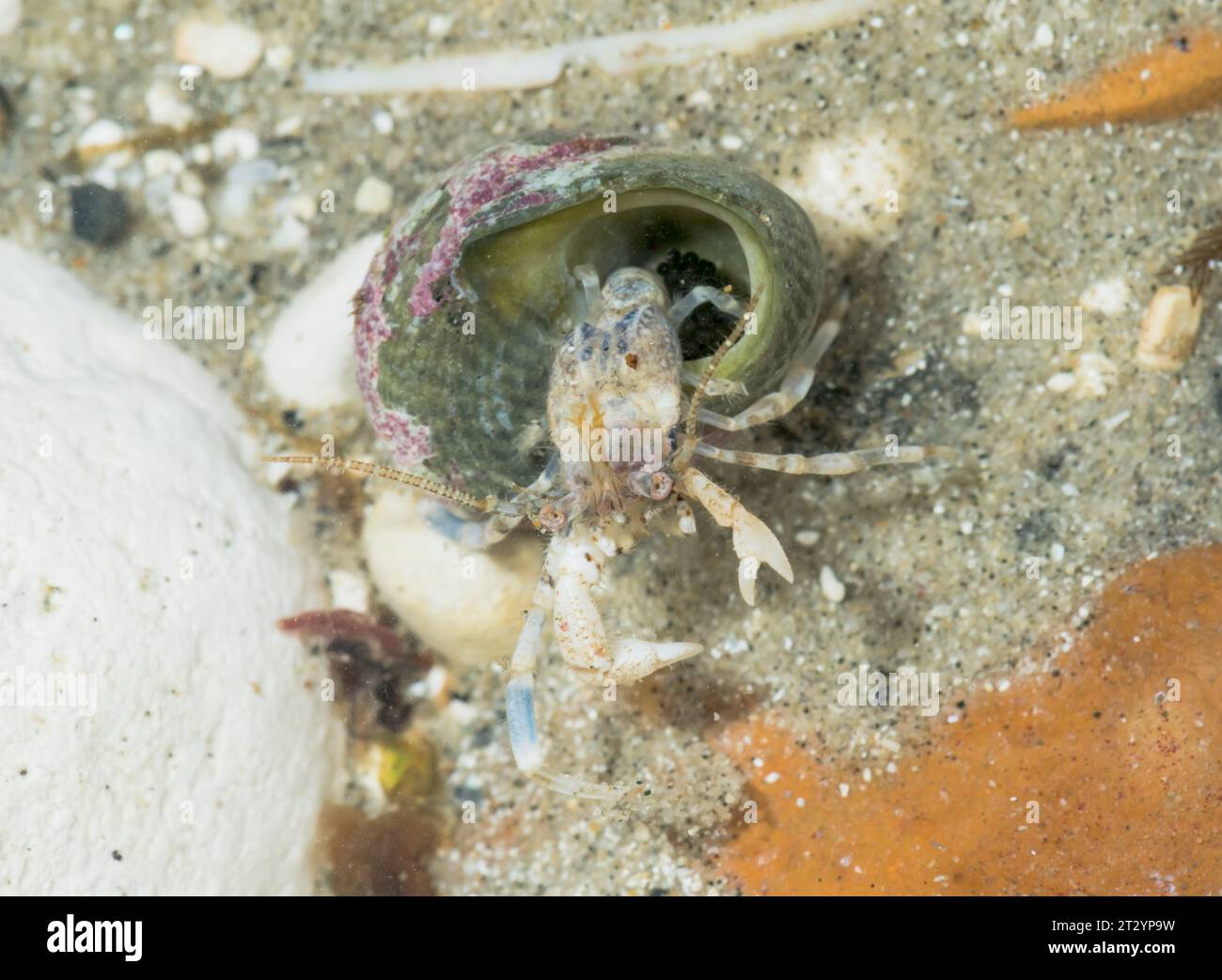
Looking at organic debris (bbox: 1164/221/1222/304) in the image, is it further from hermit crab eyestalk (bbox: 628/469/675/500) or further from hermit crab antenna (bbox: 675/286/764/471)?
hermit crab eyestalk (bbox: 628/469/675/500)

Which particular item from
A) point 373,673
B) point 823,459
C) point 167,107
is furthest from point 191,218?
point 823,459

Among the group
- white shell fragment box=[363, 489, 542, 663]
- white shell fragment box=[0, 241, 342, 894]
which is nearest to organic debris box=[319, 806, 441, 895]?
white shell fragment box=[0, 241, 342, 894]

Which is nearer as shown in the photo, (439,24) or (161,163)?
(439,24)

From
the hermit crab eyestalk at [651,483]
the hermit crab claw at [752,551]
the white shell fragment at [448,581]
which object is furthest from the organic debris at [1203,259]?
the white shell fragment at [448,581]

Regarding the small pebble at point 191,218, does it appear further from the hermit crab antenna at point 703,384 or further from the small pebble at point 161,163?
the hermit crab antenna at point 703,384

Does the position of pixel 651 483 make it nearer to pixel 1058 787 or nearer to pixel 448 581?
pixel 448 581

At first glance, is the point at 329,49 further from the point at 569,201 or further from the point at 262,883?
the point at 262,883
